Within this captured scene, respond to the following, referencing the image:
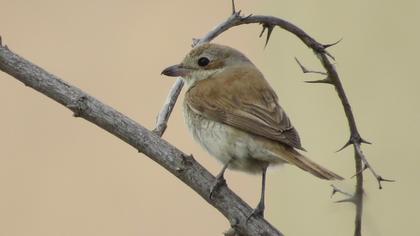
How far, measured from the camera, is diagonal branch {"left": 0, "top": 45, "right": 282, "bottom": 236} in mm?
3219

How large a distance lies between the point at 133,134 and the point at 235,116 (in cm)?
72

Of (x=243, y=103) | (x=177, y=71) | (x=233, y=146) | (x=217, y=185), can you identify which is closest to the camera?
(x=217, y=185)

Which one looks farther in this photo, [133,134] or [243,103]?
[243,103]

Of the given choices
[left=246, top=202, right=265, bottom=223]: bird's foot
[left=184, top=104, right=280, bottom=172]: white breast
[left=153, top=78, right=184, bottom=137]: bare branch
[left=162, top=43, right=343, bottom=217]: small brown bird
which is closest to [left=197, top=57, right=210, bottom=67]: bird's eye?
[left=162, top=43, right=343, bottom=217]: small brown bird

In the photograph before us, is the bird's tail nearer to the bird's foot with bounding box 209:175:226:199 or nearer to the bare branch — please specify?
the bird's foot with bounding box 209:175:226:199

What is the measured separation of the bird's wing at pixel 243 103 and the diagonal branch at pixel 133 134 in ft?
1.31

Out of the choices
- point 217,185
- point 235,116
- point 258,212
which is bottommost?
point 258,212

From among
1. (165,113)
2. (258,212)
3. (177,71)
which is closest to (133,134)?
(165,113)

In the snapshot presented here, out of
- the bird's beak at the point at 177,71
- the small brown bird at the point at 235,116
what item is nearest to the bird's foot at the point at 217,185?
the small brown bird at the point at 235,116

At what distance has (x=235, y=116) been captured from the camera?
3.92 meters

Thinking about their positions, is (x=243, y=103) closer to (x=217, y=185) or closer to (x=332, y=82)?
(x=217, y=185)

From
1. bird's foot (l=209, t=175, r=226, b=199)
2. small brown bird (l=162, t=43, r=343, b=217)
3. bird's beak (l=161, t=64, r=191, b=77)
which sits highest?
bird's beak (l=161, t=64, r=191, b=77)

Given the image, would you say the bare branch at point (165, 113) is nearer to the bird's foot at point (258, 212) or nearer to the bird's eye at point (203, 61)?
the bird's foot at point (258, 212)

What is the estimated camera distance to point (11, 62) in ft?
10.5
